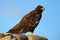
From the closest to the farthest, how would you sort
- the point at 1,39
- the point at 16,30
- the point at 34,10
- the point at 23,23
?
the point at 1,39 → the point at 16,30 → the point at 23,23 → the point at 34,10

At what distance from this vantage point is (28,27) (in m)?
8.07

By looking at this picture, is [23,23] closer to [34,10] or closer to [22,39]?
[34,10]

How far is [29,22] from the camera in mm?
8211

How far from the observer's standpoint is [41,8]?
349 inches

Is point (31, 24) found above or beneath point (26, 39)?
above

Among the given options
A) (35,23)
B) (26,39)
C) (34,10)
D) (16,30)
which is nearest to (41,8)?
(34,10)

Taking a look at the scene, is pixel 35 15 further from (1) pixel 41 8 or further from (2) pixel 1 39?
(2) pixel 1 39

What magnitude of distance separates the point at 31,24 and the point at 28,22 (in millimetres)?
158

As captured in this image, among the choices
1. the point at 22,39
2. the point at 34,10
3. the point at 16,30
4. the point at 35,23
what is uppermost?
the point at 34,10

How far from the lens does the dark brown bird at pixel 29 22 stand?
7.67m

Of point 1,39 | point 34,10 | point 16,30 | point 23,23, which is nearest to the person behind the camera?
point 1,39

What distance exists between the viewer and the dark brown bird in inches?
302

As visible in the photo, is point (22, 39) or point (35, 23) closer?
point (22, 39)

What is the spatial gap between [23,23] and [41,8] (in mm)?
1281
